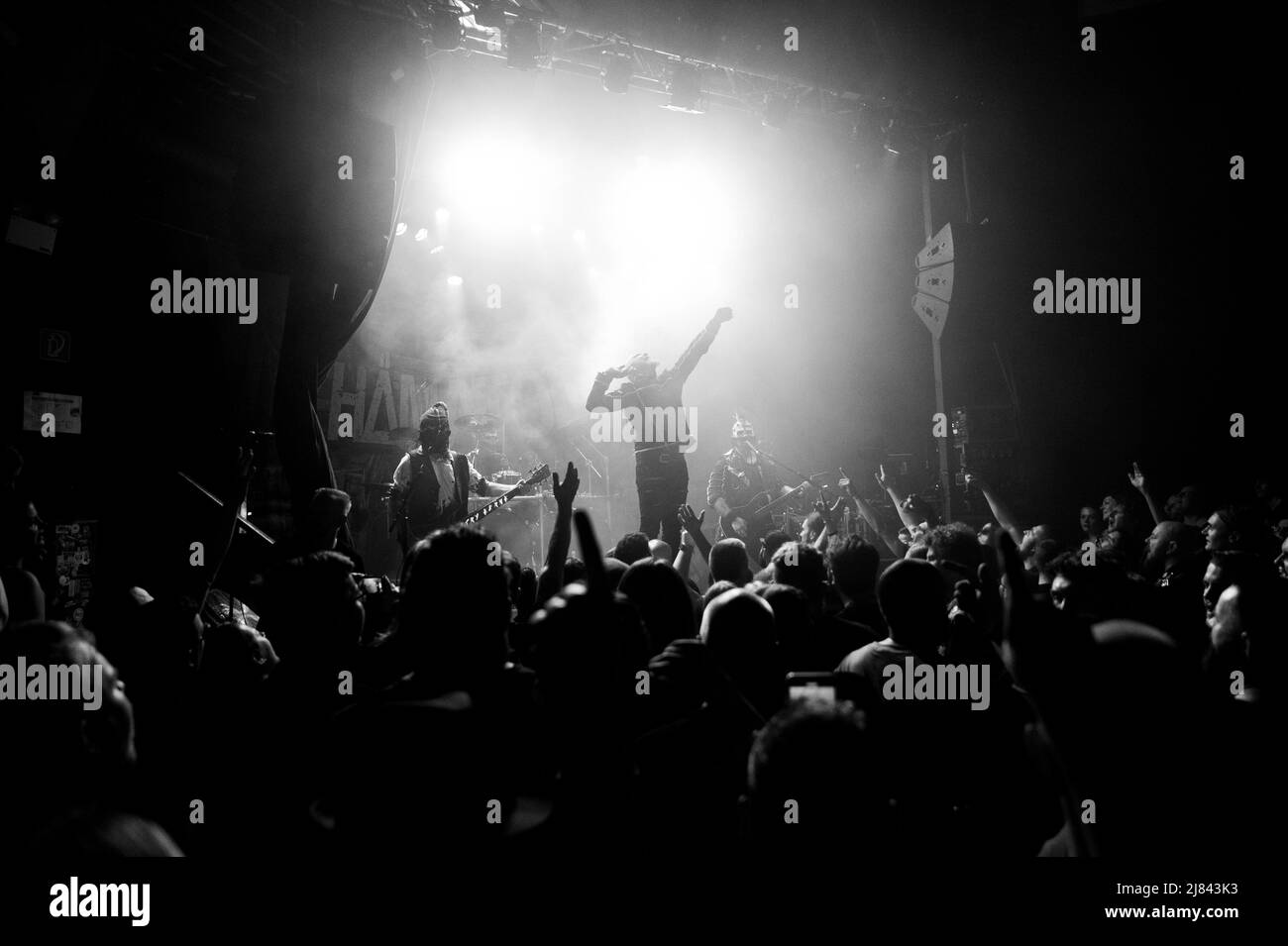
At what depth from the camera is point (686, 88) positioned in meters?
10.2

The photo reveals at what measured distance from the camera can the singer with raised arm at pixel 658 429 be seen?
7579 millimetres

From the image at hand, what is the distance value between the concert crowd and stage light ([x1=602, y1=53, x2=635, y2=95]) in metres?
8.07

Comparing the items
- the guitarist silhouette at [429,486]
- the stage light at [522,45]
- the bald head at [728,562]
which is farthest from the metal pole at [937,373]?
the bald head at [728,562]

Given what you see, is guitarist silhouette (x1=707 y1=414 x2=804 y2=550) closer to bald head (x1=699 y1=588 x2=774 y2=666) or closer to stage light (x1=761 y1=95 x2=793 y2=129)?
stage light (x1=761 y1=95 x2=793 y2=129)

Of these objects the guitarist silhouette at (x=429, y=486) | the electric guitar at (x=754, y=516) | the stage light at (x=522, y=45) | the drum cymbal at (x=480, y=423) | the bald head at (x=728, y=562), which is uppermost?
the stage light at (x=522, y=45)

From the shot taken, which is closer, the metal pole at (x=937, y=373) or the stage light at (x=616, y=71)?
the stage light at (x=616, y=71)

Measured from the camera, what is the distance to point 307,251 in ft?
17.5

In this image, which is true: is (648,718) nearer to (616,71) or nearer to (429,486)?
(429,486)

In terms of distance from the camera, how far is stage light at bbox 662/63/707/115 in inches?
400

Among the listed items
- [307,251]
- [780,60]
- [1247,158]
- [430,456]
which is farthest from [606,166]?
[1247,158]

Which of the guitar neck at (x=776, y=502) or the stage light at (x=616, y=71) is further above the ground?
the stage light at (x=616, y=71)

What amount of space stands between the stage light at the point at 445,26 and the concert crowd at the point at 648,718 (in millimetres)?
6734

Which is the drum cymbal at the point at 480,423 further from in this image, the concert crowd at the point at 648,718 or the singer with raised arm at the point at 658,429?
the concert crowd at the point at 648,718
